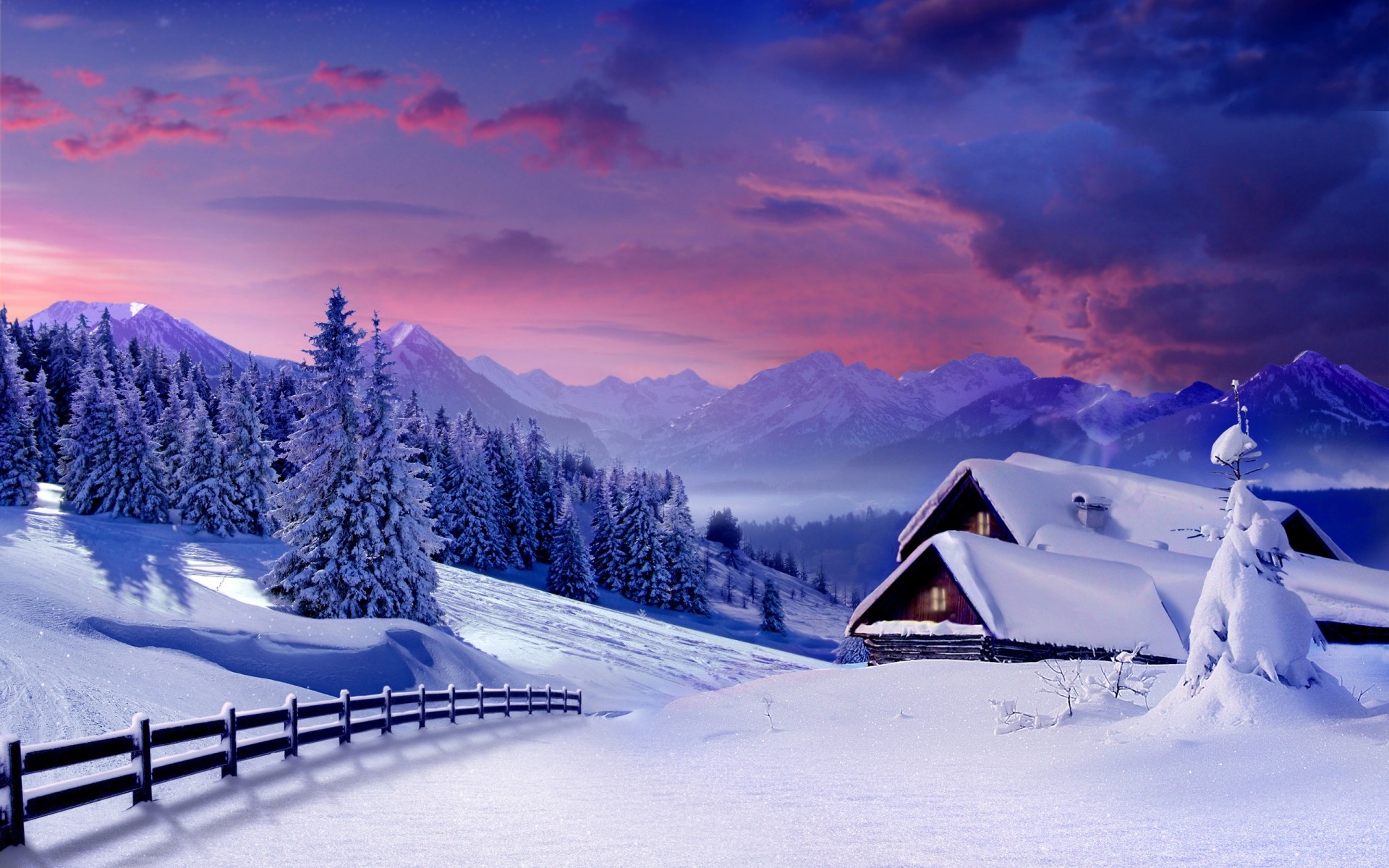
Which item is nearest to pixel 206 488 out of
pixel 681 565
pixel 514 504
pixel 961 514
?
pixel 514 504

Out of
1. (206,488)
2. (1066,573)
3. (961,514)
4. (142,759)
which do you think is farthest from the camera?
(206,488)

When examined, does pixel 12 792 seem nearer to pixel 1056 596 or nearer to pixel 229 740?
pixel 229 740

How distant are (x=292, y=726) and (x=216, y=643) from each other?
14.5 metres

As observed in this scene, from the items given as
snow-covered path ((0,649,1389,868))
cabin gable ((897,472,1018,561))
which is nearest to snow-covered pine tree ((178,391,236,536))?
cabin gable ((897,472,1018,561))

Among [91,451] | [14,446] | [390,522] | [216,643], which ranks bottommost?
[216,643]

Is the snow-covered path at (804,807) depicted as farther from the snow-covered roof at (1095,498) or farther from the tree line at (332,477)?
the tree line at (332,477)

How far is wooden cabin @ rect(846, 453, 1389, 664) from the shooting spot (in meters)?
27.1

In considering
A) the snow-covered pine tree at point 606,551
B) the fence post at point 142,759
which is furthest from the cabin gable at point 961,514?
the snow-covered pine tree at point 606,551

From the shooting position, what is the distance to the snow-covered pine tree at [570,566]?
8125 cm

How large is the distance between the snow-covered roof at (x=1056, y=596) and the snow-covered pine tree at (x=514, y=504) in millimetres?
65420

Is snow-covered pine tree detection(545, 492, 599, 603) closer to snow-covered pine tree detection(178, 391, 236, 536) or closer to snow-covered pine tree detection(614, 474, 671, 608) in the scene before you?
snow-covered pine tree detection(614, 474, 671, 608)

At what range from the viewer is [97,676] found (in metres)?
19.9

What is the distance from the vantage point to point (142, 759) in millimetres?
10281

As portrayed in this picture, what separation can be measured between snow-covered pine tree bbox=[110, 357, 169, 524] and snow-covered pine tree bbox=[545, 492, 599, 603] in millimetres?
29098
